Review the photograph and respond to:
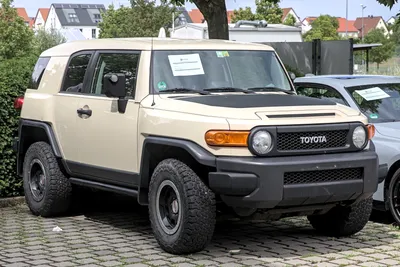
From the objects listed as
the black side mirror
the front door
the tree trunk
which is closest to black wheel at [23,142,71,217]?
the front door

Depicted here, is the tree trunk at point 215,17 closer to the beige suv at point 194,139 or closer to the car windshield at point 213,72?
the beige suv at point 194,139

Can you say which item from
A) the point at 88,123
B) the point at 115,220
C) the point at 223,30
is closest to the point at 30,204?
the point at 115,220

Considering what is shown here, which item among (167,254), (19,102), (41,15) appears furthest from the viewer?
(41,15)

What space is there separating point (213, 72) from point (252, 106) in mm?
972

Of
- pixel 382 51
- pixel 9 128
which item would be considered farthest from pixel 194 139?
pixel 382 51

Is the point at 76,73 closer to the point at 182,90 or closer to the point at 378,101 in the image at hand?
the point at 182,90

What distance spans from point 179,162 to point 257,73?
156 centimetres

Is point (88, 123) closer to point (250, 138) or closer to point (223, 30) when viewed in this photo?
point (250, 138)

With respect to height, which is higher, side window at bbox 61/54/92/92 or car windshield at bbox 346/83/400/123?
side window at bbox 61/54/92/92

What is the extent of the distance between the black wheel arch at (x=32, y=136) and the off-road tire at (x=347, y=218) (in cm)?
293

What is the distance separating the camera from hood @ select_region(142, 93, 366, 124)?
6492mm

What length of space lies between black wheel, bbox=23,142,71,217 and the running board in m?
0.18

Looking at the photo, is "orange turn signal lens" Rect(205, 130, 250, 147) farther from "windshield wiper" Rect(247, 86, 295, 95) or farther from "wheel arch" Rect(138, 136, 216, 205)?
"windshield wiper" Rect(247, 86, 295, 95)

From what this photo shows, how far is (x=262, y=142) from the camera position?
6.33 m
